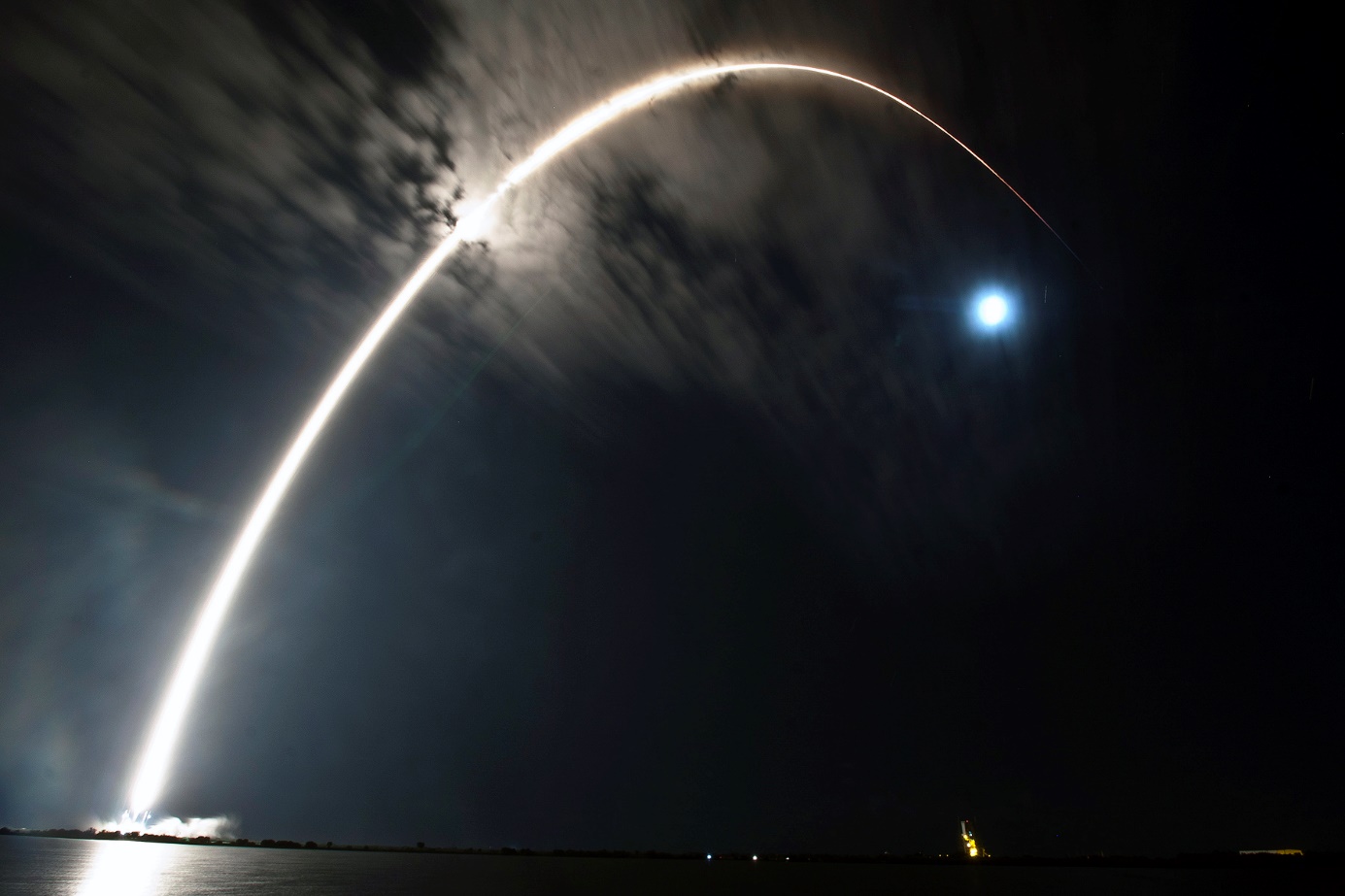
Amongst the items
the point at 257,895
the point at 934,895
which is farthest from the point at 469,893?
the point at 934,895

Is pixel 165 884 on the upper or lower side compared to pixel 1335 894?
upper

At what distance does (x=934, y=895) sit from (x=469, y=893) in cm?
3976

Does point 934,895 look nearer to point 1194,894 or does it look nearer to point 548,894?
point 1194,894

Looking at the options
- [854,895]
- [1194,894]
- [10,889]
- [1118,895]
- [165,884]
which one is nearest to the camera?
[10,889]

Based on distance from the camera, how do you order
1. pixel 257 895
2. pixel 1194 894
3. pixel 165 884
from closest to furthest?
pixel 257 895 < pixel 165 884 < pixel 1194 894

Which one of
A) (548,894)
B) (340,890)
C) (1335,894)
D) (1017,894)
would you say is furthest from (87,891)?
(1335,894)

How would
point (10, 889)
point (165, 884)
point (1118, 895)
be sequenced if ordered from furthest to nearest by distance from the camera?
point (1118, 895) < point (165, 884) < point (10, 889)

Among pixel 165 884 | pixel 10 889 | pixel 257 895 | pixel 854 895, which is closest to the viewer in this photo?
pixel 10 889

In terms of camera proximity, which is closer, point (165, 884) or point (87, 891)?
point (87, 891)

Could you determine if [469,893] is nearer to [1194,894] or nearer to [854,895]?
[854,895]

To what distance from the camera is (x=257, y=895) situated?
154 ft

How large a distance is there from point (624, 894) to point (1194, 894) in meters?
57.3

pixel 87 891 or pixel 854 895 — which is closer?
pixel 87 891

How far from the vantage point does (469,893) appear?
48.9m
